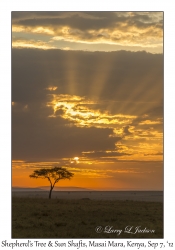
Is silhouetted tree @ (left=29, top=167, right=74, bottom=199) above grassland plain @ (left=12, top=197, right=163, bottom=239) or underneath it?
above

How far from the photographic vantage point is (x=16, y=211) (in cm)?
3209

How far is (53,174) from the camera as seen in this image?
6388 centimetres

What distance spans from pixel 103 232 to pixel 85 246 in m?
3.72

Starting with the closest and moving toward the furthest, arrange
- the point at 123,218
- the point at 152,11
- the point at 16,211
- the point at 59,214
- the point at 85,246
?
the point at 85,246 < the point at 152,11 < the point at 123,218 < the point at 59,214 < the point at 16,211

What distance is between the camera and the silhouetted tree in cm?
6309

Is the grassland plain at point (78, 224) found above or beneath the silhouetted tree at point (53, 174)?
beneath

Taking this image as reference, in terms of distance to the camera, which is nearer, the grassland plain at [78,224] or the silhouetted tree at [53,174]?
the grassland plain at [78,224]

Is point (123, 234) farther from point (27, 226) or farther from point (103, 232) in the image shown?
point (27, 226)

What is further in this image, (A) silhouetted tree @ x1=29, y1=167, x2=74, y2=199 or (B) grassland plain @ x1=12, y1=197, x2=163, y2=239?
(A) silhouetted tree @ x1=29, y1=167, x2=74, y2=199

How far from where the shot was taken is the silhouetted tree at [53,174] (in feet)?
207

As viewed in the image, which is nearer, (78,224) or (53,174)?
(78,224)
